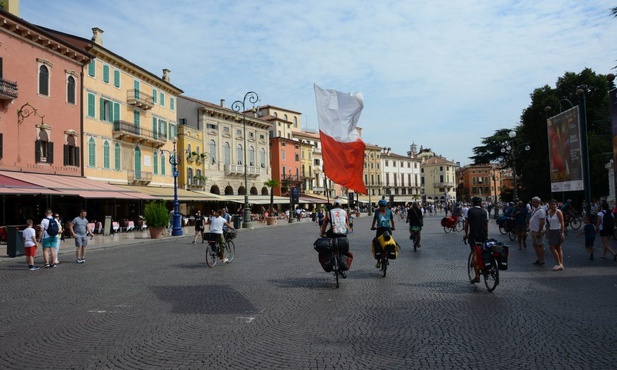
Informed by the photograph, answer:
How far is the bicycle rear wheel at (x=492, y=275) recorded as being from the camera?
28.0 feet

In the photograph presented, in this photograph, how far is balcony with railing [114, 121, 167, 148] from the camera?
3622 centimetres

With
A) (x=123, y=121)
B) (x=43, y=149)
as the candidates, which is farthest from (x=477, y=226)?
(x=123, y=121)

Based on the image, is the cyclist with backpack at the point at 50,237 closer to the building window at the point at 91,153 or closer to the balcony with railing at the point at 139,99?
the building window at the point at 91,153

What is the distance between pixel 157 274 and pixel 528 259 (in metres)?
9.61

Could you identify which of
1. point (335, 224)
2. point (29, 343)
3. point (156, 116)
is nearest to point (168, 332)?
point (29, 343)

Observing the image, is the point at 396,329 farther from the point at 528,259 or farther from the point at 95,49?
the point at 95,49

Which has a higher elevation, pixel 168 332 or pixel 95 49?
pixel 95 49

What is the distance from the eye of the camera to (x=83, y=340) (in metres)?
5.90

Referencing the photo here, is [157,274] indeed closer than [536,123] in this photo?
Yes

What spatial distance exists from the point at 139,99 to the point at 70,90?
759cm

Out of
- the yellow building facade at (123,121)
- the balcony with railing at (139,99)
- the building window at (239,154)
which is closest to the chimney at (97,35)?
the yellow building facade at (123,121)

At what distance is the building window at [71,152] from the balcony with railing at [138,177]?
6554 mm

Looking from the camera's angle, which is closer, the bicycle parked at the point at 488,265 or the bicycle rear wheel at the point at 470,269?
the bicycle parked at the point at 488,265

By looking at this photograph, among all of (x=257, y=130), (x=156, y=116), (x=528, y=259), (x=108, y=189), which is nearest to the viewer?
(x=528, y=259)
